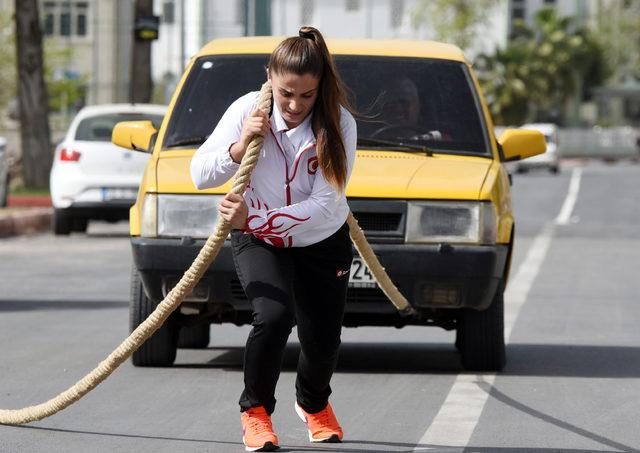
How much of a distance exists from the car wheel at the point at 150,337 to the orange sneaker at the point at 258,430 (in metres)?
2.50

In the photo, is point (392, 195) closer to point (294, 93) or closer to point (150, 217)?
point (150, 217)

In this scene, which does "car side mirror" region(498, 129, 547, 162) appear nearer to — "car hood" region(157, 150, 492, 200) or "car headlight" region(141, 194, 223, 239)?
"car hood" region(157, 150, 492, 200)

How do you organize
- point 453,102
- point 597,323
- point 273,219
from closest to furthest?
point 273,219, point 453,102, point 597,323

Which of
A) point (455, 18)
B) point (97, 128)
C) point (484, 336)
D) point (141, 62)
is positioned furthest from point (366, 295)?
point (455, 18)

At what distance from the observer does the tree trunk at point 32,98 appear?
29703 mm

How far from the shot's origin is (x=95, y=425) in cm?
716

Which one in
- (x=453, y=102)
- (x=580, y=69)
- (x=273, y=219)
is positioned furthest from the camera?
(x=580, y=69)

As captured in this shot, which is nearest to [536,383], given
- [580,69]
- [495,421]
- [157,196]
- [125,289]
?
[495,421]

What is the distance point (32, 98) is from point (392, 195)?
22282 mm

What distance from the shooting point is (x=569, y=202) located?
1387 inches

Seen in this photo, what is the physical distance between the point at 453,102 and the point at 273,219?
138 inches

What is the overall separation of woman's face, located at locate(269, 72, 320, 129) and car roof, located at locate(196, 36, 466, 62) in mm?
3442

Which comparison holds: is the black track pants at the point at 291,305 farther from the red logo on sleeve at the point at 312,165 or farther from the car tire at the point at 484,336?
the car tire at the point at 484,336

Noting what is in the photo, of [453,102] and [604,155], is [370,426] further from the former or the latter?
[604,155]
